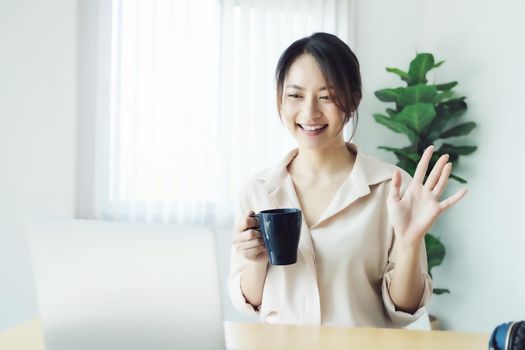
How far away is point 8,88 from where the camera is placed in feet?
7.59

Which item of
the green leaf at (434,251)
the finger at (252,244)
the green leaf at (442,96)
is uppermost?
the green leaf at (442,96)

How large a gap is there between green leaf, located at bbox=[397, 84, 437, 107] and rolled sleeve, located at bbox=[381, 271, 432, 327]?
1.61 m

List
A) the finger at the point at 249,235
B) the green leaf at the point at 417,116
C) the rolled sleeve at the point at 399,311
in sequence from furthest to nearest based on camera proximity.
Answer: the green leaf at the point at 417,116 < the rolled sleeve at the point at 399,311 < the finger at the point at 249,235

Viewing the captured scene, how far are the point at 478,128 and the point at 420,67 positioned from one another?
1.44 ft

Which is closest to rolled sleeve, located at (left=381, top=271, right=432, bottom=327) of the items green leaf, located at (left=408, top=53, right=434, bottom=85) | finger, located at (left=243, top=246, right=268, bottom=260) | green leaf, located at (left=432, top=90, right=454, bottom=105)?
finger, located at (left=243, top=246, right=268, bottom=260)

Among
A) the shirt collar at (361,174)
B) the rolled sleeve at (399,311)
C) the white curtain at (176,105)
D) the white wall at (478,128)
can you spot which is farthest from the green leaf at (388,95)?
the rolled sleeve at (399,311)

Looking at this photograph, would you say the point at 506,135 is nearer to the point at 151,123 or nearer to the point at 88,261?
the point at 151,123

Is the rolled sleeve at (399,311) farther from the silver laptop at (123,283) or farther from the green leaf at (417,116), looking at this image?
the green leaf at (417,116)

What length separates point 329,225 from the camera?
3.64 feet

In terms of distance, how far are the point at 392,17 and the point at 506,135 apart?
112cm

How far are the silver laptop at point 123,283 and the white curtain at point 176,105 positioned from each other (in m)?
2.04

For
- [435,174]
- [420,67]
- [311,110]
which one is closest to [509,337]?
[435,174]

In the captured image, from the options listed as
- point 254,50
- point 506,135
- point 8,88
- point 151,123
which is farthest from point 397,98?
point 8,88

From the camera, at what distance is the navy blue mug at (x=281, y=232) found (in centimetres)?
80
